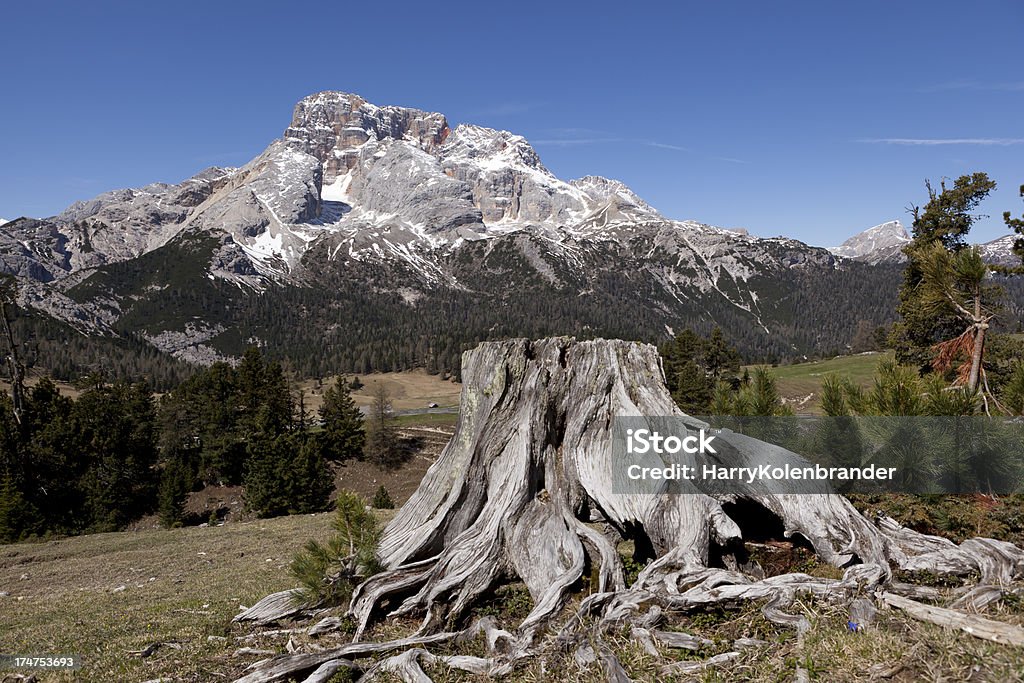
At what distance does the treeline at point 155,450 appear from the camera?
3744 cm

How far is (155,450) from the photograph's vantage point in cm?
5444

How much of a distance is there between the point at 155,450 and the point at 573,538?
58.6 meters

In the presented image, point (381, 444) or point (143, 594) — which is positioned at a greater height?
point (143, 594)

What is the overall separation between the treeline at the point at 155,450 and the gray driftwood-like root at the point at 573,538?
34.9 meters

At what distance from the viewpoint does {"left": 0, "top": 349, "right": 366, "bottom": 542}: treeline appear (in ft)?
123

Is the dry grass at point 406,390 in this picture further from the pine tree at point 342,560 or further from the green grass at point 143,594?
the pine tree at point 342,560

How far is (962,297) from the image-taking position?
11195 mm

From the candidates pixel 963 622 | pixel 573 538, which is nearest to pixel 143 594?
pixel 573 538

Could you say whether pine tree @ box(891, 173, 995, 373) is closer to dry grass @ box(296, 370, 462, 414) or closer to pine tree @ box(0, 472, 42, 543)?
pine tree @ box(0, 472, 42, 543)

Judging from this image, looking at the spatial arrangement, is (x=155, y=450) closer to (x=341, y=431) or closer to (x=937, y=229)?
(x=341, y=431)

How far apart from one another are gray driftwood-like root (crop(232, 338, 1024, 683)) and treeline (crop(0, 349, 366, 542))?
114 feet

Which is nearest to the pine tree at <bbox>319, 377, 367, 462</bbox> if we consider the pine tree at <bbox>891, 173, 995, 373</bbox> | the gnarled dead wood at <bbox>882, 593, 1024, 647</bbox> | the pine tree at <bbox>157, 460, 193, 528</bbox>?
the pine tree at <bbox>157, 460, 193, 528</bbox>

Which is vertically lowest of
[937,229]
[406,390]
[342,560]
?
[406,390]

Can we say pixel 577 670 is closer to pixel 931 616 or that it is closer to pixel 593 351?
pixel 931 616
